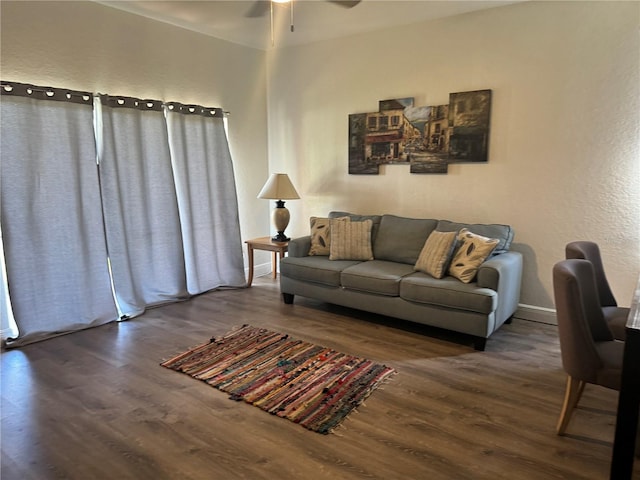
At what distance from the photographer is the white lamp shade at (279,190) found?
15.4 ft

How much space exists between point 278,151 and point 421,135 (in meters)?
1.92

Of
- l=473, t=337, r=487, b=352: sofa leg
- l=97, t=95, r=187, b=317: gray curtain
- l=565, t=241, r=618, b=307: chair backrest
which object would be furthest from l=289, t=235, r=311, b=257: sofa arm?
l=565, t=241, r=618, b=307: chair backrest

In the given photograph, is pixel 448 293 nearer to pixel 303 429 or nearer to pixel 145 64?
pixel 303 429

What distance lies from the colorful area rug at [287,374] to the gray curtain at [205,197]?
4.57 ft

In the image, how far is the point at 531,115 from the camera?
147 inches

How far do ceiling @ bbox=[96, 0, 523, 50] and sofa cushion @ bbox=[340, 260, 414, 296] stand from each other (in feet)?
7.34

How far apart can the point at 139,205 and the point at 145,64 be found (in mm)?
1331

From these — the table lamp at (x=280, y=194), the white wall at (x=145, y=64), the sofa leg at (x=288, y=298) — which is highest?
the white wall at (x=145, y=64)

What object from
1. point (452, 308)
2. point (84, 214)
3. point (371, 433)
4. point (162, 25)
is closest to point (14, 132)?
point (84, 214)

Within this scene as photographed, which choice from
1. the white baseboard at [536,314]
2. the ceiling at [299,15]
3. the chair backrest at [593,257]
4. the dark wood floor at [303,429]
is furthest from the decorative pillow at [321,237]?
the chair backrest at [593,257]

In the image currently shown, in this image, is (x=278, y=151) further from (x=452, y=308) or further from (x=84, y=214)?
(x=452, y=308)

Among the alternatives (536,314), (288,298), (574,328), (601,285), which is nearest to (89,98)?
(288,298)

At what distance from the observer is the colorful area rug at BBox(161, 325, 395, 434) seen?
2.52m

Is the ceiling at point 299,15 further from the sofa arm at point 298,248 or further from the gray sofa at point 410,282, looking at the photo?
the sofa arm at point 298,248
